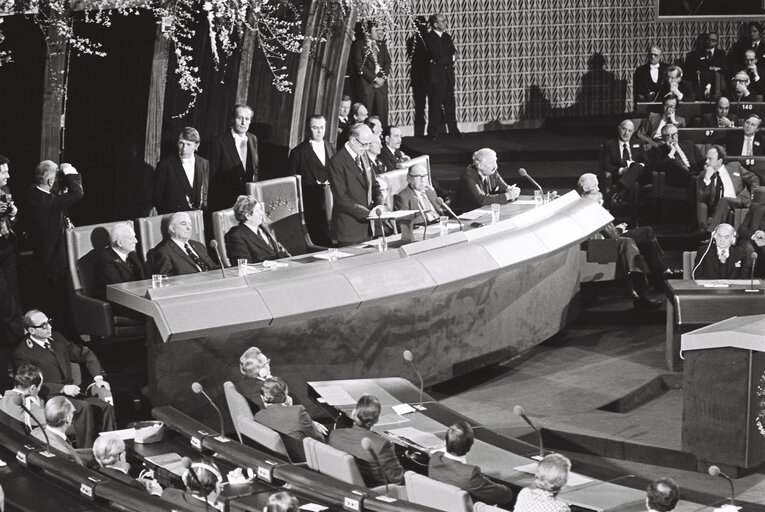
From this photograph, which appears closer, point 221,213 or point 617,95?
point 221,213

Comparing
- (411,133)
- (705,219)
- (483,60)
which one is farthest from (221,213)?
(483,60)

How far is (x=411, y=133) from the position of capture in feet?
47.8

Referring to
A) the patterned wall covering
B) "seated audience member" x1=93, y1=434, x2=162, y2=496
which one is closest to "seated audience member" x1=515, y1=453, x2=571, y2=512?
"seated audience member" x1=93, y1=434, x2=162, y2=496

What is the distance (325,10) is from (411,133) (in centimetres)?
455

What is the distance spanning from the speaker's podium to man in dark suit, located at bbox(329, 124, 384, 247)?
2.79 m

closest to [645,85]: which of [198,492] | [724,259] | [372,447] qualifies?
[724,259]

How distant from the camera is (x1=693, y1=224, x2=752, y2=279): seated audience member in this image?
884 cm

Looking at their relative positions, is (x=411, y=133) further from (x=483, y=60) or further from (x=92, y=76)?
(x=92, y=76)

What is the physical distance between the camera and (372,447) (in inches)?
221

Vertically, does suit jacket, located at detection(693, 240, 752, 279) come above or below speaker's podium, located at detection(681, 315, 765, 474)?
above

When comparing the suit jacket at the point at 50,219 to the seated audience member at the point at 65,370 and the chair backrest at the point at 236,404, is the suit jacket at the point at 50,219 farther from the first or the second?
the chair backrest at the point at 236,404

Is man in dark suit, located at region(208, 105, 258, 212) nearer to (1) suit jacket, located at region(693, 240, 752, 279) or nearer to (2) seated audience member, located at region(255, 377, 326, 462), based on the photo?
(1) suit jacket, located at region(693, 240, 752, 279)

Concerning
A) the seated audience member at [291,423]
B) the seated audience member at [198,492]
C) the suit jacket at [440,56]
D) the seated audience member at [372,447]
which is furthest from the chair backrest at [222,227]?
the suit jacket at [440,56]

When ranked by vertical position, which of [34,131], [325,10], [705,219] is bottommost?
[705,219]
